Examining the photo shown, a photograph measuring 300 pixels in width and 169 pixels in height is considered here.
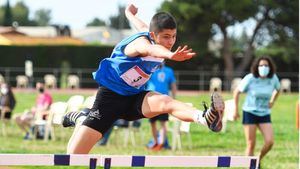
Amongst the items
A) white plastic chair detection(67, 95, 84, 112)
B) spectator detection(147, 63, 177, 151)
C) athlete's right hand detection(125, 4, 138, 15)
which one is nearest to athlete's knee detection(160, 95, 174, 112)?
athlete's right hand detection(125, 4, 138, 15)

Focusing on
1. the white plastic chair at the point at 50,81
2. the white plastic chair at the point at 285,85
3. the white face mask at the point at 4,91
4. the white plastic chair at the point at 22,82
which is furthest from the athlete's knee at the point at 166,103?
the white plastic chair at the point at 285,85

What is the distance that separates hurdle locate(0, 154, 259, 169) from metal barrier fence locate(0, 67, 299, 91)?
3826 cm

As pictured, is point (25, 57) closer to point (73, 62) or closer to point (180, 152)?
point (73, 62)

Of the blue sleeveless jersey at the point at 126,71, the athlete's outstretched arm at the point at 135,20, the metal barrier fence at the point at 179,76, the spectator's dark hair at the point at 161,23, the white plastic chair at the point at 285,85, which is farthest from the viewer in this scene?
the metal barrier fence at the point at 179,76

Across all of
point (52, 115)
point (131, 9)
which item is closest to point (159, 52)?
point (131, 9)

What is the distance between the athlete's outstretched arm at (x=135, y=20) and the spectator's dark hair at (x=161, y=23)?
65 cm

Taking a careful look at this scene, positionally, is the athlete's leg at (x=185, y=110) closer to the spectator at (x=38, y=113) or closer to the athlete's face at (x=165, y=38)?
the athlete's face at (x=165, y=38)

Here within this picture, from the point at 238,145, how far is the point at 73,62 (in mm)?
32485

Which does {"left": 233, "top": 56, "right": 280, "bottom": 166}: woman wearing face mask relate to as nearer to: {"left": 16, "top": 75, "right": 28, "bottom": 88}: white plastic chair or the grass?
the grass

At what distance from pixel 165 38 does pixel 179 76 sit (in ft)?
131

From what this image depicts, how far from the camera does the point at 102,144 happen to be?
1656 cm

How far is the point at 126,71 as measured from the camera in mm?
7031

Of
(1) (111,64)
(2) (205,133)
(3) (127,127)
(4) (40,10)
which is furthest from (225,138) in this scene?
(4) (40,10)

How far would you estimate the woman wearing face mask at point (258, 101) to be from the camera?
453 inches
